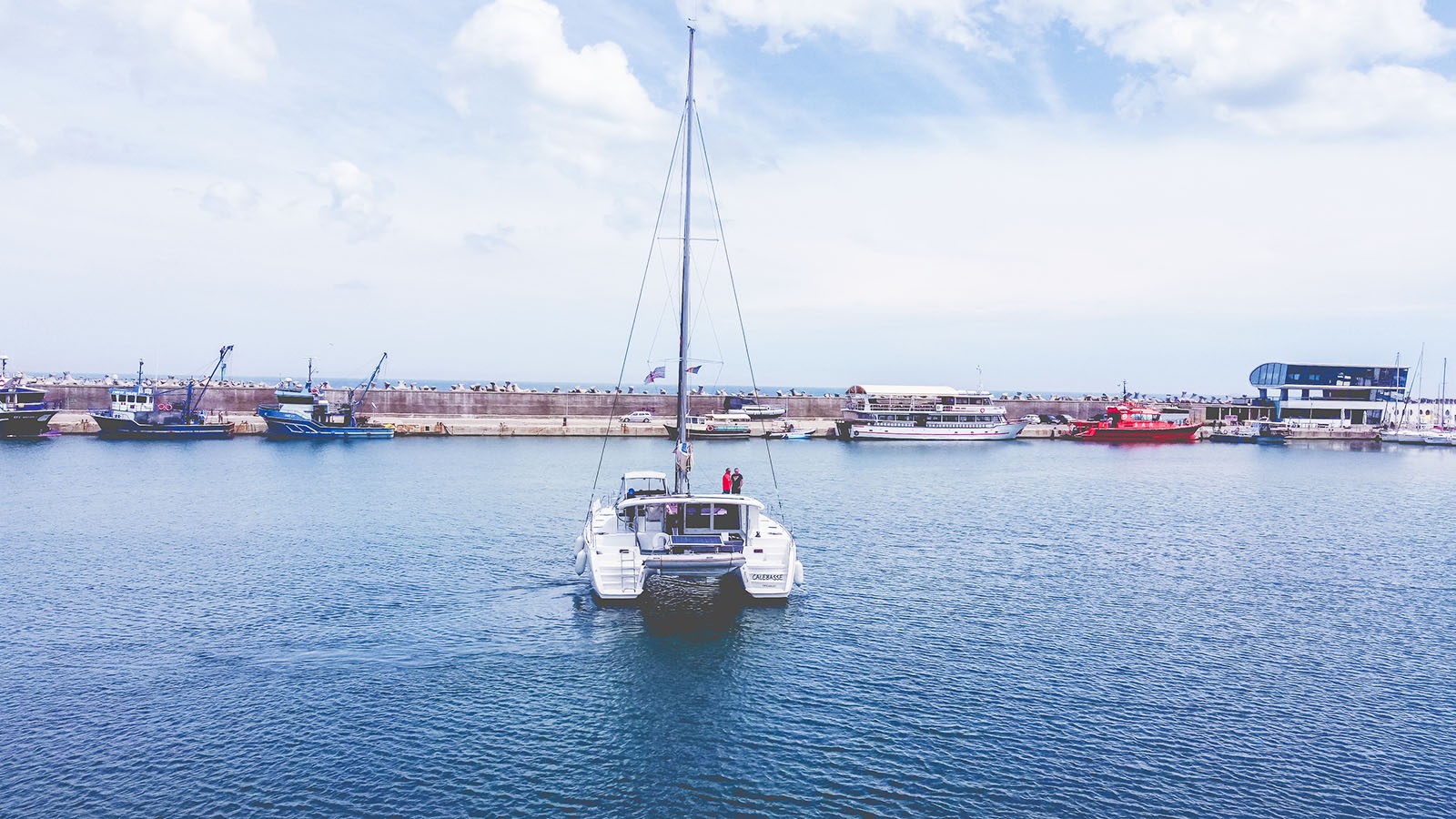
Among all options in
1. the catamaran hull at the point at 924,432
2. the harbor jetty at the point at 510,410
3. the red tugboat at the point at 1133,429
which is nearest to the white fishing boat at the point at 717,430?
the harbor jetty at the point at 510,410

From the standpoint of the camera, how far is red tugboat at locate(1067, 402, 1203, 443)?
118 m

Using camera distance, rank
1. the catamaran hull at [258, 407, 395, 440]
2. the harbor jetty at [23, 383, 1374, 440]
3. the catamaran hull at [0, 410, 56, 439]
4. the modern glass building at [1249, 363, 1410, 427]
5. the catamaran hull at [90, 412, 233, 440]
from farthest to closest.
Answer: the modern glass building at [1249, 363, 1410, 427]
the harbor jetty at [23, 383, 1374, 440]
the catamaran hull at [258, 407, 395, 440]
the catamaran hull at [90, 412, 233, 440]
the catamaran hull at [0, 410, 56, 439]

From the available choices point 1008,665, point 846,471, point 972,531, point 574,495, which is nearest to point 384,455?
point 574,495

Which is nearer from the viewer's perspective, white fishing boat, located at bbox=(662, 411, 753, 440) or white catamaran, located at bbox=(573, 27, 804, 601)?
white catamaran, located at bbox=(573, 27, 804, 601)

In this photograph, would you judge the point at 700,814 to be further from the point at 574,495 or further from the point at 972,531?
the point at 574,495

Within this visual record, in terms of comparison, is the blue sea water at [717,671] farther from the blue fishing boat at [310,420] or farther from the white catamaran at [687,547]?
the blue fishing boat at [310,420]

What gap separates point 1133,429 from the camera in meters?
118

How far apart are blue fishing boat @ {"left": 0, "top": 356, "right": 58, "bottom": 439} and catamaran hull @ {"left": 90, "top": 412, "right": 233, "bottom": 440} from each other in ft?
15.5

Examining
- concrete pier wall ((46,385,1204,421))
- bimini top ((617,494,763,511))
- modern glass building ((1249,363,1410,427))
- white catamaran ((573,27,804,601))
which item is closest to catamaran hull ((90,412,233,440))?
concrete pier wall ((46,385,1204,421))

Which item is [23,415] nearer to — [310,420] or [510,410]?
[310,420]

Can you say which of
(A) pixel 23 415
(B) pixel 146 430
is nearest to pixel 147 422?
(B) pixel 146 430

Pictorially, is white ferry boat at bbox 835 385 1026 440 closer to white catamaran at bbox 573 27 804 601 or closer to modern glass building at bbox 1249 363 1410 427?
modern glass building at bbox 1249 363 1410 427

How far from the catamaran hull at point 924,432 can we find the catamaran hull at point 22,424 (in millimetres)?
88244

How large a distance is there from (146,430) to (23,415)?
11.1 m
